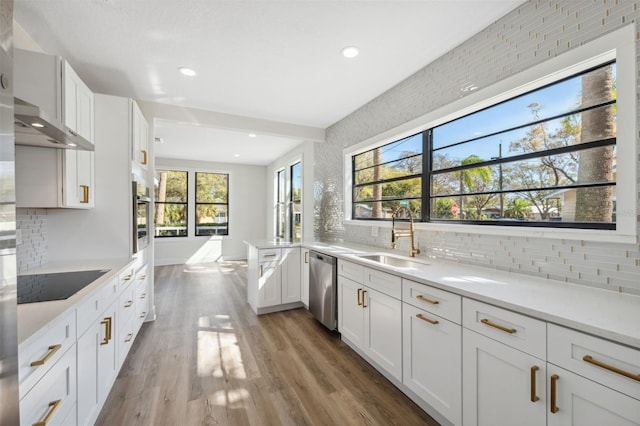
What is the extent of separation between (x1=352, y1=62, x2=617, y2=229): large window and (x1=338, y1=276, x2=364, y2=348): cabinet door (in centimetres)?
96

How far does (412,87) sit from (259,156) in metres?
4.53

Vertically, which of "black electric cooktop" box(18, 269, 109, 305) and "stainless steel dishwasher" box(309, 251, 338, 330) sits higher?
"black electric cooktop" box(18, 269, 109, 305)

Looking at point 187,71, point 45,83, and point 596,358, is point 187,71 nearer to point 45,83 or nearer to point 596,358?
point 45,83

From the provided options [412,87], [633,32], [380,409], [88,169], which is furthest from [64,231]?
[633,32]

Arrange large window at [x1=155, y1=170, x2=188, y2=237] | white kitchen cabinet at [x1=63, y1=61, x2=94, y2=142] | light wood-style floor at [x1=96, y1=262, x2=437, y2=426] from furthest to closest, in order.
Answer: large window at [x1=155, y1=170, x2=188, y2=237], white kitchen cabinet at [x1=63, y1=61, x2=94, y2=142], light wood-style floor at [x1=96, y1=262, x2=437, y2=426]

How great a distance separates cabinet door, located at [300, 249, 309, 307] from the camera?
3.61 metres

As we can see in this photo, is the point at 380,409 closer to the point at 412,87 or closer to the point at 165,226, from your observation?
the point at 412,87

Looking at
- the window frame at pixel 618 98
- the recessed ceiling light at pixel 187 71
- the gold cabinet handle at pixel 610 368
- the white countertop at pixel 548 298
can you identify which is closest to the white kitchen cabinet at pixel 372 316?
the white countertop at pixel 548 298

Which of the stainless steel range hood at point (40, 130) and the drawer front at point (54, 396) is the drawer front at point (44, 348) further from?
the stainless steel range hood at point (40, 130)

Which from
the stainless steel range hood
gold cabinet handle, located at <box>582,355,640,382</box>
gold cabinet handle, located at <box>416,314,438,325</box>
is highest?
the stainless steel range hood

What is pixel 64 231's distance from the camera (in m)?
2.40

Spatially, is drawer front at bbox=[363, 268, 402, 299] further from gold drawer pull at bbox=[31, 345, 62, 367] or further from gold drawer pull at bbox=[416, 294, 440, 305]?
gold drawer pull at bbox=[31, 345, 62, 367]

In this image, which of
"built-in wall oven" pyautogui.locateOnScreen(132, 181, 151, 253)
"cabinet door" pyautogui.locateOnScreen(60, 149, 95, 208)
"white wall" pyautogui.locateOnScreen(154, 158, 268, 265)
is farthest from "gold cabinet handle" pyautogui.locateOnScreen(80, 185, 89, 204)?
"white wall" pyautogui.locateOnScreen(154, 158, 268, 265)

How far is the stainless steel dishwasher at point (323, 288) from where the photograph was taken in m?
2.88
